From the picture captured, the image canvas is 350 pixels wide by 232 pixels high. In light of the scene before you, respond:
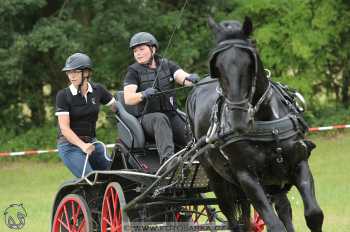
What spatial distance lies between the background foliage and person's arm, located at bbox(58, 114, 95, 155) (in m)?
10.7

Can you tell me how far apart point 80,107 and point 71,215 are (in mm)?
1054

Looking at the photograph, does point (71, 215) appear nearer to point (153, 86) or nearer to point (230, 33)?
point (153, 86)

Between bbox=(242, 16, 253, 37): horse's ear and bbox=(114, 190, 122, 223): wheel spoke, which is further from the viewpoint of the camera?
bbox=(114, 190, 122, 223): wheel spoke

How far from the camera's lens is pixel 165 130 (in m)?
8.15

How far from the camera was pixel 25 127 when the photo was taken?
2203 centimetres

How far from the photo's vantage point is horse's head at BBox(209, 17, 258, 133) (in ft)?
19.9

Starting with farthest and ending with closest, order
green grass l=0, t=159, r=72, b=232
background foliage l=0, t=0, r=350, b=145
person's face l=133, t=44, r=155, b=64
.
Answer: background foliage l=0, t=0, r=350, b=145
green grass l=0, t=159, r=72, b=232
person's face l=133, t=44, r=155, b=64

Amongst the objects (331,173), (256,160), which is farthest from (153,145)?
(331,173)

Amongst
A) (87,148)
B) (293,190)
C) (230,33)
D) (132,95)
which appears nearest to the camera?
(230,33)

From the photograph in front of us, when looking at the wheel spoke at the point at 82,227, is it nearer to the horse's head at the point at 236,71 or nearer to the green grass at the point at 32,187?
the green grass at the point at 32,187

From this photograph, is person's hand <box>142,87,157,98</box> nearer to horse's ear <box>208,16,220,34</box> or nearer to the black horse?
the black horse

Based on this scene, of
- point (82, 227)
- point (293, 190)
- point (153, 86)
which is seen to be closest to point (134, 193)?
point (82, 227)

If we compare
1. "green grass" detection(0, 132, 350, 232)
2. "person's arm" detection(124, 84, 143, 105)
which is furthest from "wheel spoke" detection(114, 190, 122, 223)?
"green grass" detection(0, 132, 350, 232)

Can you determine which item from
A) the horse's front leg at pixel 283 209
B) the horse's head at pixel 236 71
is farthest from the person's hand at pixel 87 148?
the horse's head at pixel 236 71
